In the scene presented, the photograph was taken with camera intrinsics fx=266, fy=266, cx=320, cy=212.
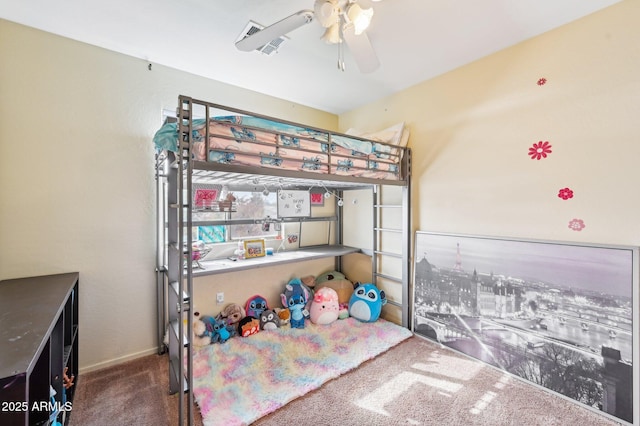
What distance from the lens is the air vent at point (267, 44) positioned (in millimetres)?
1991

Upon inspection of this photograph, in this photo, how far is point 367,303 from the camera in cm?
314

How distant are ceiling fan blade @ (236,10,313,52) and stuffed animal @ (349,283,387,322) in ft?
8.78

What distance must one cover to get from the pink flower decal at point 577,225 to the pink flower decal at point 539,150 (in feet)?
1.76

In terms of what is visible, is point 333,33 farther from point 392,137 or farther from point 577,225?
point 577,225

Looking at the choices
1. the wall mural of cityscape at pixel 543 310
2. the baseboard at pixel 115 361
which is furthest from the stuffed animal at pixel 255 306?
the wall mural of cityscape at pixel 543 310

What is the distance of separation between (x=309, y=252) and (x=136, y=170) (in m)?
1.98

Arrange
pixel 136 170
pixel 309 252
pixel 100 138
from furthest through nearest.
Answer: pixel 309 252 < pixel 136 170 < pixel 100 138

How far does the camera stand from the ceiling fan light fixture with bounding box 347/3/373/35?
4.88ft

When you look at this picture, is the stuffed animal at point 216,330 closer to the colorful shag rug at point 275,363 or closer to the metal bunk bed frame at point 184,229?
the colorful shag rug at point 275,363

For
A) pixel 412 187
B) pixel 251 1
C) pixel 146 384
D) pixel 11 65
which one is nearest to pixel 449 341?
pixel 412 187

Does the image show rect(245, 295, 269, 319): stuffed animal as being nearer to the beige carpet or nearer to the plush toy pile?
the plush toy pile

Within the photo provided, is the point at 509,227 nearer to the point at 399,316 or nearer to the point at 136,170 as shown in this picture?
the point at 399,316

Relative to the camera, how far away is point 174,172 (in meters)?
1.89

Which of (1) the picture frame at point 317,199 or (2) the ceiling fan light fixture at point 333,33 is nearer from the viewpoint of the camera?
(2) the ceiling fan light fixture at point 333,33
